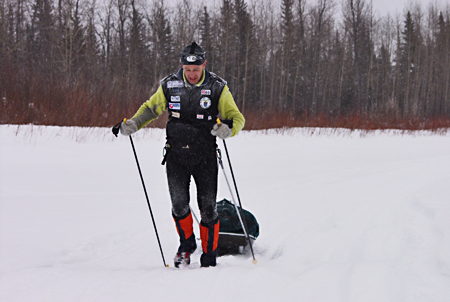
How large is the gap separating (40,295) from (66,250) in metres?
1.13

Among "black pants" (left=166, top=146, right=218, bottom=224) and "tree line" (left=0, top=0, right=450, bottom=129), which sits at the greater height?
"tree line" (left=0, top=0, right=450, bottom=129)

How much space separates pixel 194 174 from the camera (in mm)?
2789

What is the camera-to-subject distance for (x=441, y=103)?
45.9 m

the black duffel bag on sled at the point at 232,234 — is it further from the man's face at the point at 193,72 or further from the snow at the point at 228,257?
the man's face at the point at 193,72

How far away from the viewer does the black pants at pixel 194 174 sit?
2.72 m

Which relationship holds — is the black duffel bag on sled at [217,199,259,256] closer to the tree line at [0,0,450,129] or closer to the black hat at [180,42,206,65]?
the black hat at [180,42,206,65]

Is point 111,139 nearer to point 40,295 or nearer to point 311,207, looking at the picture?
point 311,207

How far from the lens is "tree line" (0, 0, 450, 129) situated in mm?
20234

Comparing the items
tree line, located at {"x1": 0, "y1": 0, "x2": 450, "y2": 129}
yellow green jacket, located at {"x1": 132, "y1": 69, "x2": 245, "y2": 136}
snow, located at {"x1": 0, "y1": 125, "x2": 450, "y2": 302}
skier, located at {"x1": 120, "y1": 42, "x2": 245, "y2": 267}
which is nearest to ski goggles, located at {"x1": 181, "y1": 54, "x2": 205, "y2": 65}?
skier, located at {"x1": 120, "y1": 42, "x2": 245, "y2": 267}

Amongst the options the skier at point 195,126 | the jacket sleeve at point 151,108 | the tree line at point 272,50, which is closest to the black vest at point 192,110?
the skier at point 195,126

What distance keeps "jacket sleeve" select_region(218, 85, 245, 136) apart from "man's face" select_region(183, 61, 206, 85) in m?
0.24

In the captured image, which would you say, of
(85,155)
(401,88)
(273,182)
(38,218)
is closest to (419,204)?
(273,182)

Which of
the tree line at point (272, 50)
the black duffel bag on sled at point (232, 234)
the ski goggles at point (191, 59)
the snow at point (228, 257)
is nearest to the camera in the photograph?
the snow at point (228, 257)

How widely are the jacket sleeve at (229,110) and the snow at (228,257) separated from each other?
1125 millimetres
